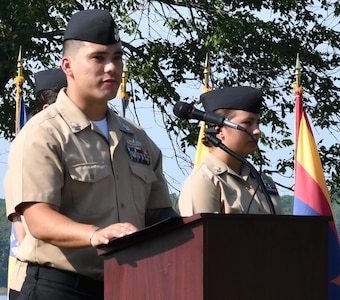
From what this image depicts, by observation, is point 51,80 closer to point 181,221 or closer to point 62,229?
point 62,229

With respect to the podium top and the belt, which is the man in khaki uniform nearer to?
the belt

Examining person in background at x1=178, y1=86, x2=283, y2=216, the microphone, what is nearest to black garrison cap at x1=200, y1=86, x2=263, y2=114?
person in background at x1=178, y1=86, x2=283, y2=216

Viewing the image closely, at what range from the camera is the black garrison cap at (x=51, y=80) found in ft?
18.7

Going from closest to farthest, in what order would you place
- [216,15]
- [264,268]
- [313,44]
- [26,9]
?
[264,268] → [26,9] → [216,15] → [313,44]

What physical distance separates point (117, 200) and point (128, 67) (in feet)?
35.0

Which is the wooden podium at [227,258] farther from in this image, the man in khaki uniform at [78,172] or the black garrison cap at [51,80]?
the black garrison cap at [51,80]

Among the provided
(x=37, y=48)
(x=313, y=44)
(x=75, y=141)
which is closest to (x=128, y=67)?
(x=37, y=48)

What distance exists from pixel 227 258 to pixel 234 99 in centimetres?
253

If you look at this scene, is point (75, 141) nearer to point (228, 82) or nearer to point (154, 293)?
point (154, 293)

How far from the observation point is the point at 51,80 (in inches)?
227

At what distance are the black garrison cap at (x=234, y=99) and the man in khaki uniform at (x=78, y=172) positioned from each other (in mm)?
1696

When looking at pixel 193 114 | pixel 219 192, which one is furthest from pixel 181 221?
pixel 219 192

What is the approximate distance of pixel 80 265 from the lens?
368cm

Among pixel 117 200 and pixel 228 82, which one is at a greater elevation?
pixel 228 82
